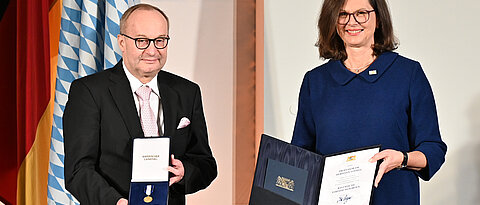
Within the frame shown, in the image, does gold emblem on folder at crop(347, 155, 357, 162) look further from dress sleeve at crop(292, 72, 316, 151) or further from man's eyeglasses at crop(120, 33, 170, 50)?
man's eyeglasses at crop(120, 33, 170, 50)

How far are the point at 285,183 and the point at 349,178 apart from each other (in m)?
0.21

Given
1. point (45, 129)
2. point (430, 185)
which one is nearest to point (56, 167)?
point (45, 129)

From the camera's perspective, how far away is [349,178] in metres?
1.89

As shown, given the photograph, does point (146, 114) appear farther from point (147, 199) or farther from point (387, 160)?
point (387, 160)

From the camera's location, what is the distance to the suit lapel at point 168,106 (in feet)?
6.34

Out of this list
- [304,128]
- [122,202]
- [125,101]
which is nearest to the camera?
[122,202]

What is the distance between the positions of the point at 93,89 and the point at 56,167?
1.08 meters

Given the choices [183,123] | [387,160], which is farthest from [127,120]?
[387,160]

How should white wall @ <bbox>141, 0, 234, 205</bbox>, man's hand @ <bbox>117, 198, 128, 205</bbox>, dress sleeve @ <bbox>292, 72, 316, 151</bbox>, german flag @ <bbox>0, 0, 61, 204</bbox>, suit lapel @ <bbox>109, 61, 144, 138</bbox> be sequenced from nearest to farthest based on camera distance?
man's hand @ <bbox>117, 198, 128, 205</bbox> → suit lapel @ <bbox>109, 61, 144, 138</bbox> → dress sleeve @ <bbox>292, 72, 316, 151</bbox> → german flag @ <bbox>0, 0, 61, 204</bbox> → white wall @ <bbox>141, 0, 234, 205</bbox>

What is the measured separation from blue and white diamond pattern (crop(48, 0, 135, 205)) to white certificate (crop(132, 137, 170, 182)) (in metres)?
1.09

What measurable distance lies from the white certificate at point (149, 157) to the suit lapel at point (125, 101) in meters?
0.07

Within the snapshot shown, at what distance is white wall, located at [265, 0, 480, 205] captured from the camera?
10.5ft

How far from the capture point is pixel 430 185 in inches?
128

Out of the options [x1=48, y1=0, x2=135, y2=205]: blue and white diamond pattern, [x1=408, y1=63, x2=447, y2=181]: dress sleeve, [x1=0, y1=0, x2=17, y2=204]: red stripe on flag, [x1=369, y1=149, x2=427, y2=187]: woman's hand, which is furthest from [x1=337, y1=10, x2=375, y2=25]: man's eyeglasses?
[x1=0, y1=0, x2=17, y2=204]: red stripe on flag
